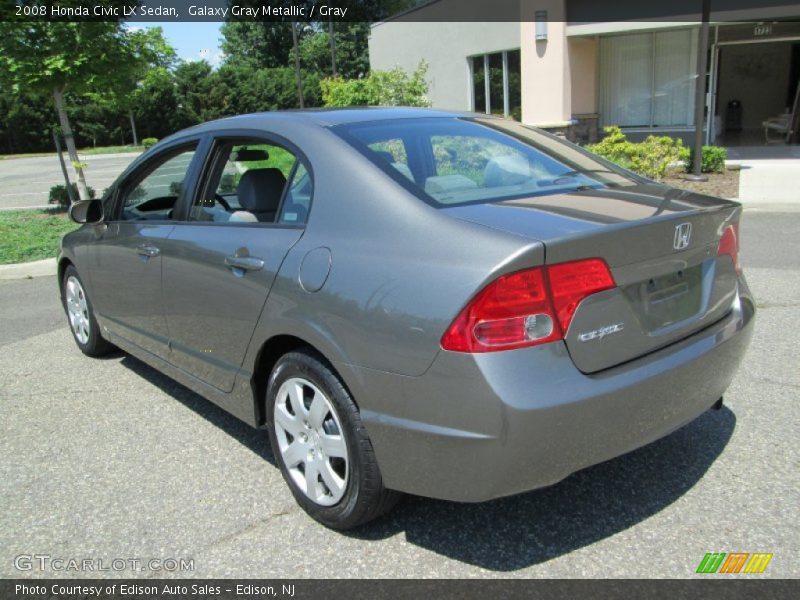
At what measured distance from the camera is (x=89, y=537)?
2.92m

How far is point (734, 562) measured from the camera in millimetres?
2506

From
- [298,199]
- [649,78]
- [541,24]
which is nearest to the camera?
[298,199]

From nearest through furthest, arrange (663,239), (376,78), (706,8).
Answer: (663,239), (706,8), (376,78)

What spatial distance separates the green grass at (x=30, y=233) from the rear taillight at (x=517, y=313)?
8755 mm

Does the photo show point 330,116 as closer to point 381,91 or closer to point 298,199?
point 298,199

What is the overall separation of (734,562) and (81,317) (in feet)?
15.1

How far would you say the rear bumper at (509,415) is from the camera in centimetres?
221

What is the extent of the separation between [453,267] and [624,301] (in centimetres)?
63

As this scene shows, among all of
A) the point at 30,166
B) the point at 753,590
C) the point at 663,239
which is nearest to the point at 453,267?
the point at 663,239

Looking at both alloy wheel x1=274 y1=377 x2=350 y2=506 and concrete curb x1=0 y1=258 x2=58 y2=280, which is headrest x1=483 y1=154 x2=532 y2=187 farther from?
concrete curb x1=0 y1=258 x2=58 y2=280

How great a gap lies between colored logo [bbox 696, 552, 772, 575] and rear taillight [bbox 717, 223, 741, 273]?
1.18m

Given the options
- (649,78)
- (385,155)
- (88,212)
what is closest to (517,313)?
(385,155)

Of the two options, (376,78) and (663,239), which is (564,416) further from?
(376,78)

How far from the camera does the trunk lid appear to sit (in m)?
2.32
